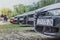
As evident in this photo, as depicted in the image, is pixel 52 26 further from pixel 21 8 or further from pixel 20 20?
pixel 21 8

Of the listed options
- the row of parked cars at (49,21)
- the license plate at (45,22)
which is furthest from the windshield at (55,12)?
the license plate at (45,22)

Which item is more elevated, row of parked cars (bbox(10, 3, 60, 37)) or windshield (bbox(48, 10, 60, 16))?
windshield (bbox(48, 10, 60, 16))

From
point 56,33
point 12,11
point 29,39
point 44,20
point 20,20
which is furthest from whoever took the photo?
point 12,11

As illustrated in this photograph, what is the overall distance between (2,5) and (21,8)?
30.3 inches

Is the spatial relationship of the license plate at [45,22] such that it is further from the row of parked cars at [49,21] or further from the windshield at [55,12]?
the windshield at [55,12]

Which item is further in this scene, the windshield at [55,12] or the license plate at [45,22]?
the windshield at [55,12]

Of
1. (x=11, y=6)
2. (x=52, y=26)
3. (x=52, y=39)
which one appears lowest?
(x=52, y=39)

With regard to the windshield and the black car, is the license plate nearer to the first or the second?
the black car

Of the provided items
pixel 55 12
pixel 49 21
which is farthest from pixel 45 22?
pixel 55 12

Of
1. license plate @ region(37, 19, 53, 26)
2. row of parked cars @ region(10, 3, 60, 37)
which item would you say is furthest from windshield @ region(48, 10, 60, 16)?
license plate @ region(37, 19, 53, 26)

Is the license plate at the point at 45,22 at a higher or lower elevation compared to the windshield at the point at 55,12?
lower

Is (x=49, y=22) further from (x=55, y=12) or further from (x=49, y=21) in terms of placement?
(x=55, y=12)

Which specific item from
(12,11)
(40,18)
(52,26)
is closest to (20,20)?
(12,11)

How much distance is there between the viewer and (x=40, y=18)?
3.41 metres
